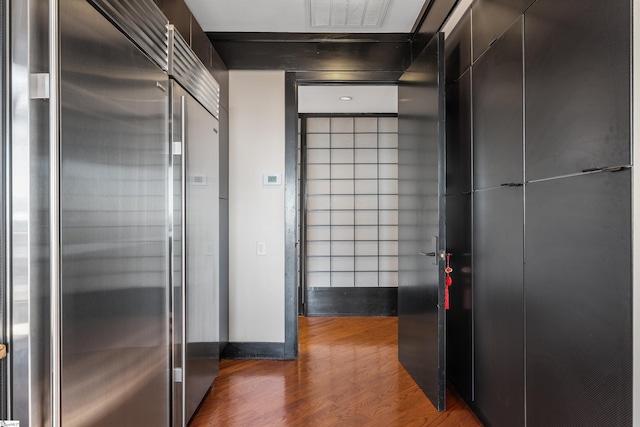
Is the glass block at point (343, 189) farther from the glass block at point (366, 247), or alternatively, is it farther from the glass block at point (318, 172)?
the glass block at point (366, 247)

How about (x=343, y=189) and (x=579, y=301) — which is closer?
(x=579, y=301)

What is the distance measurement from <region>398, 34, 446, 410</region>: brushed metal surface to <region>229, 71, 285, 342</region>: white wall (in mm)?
973

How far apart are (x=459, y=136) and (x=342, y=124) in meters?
2.63

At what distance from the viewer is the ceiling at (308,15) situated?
3012mm

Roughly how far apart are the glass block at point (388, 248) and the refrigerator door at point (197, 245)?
2.67m

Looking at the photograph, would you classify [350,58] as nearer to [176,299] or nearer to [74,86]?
[176,299]

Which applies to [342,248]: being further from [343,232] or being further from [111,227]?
[111,227]

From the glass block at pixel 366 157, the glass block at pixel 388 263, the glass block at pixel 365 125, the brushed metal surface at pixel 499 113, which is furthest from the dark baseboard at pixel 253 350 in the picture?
the glass block at pixel 365 125

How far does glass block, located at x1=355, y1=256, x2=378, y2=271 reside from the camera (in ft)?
16.9

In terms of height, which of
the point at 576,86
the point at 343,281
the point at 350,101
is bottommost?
the point at 343,281

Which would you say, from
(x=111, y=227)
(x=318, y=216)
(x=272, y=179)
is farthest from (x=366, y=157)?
(x=111, y=227)

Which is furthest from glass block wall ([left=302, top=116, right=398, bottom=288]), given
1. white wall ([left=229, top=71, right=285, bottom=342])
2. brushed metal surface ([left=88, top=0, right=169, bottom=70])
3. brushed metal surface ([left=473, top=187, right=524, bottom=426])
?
brushed metal surface ([left=88, top=0, right=169, bottom=70])

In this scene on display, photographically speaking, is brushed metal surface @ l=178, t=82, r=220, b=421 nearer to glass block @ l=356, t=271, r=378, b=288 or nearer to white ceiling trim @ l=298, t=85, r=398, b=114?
white ceiling trim @ l=298, t=85, r=398, b=114

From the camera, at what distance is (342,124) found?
519 cm
